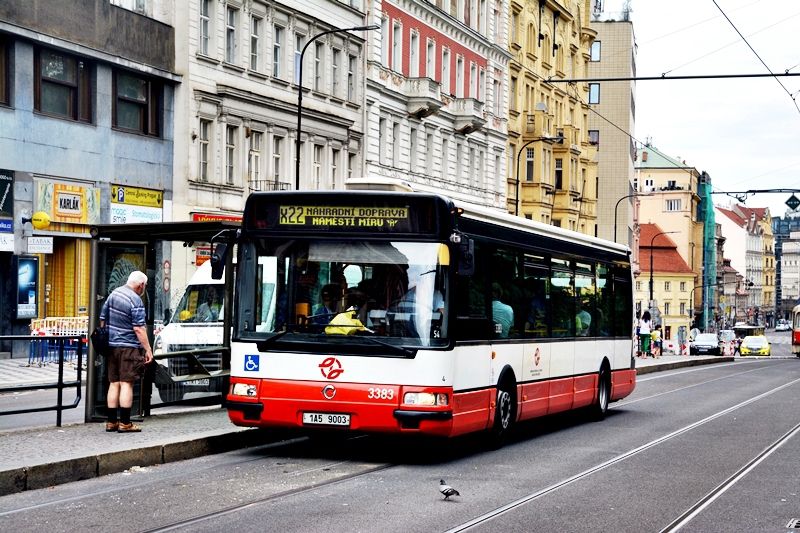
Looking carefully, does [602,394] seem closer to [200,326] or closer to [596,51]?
[200,326]

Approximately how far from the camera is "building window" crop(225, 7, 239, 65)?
43.1m

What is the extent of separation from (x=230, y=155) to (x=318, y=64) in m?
7.85

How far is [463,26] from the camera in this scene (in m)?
63.6

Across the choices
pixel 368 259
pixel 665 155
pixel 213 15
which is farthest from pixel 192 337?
pixel 665 155

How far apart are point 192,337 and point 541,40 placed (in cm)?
5968

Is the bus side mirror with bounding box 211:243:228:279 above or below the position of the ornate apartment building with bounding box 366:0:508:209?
below

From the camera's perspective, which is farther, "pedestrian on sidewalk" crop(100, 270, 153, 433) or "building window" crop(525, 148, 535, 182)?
"building window" crop(525, 148, 535, 182)

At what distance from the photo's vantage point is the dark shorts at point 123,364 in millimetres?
15281

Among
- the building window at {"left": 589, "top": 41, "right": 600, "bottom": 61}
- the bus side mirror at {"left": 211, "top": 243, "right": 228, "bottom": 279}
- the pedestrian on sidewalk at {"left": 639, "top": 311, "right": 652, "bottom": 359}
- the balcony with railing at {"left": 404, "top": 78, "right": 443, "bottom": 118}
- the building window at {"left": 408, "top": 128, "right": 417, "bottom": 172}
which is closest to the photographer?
the bus side mirror at {"left": 211, "top": 243, "right": 228, "bottom": 279}

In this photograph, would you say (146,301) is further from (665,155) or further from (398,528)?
(665,155)

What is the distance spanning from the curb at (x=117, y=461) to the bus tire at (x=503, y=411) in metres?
2.63

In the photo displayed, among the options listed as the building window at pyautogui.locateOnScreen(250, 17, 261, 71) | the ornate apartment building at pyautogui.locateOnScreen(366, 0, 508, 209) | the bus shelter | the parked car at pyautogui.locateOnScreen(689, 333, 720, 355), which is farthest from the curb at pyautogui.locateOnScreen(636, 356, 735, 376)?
the bus shelter

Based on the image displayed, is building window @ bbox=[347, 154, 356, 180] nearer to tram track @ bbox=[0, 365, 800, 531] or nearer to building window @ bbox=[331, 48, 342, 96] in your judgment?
building window @ bbox=[331, 48, 342, 96]

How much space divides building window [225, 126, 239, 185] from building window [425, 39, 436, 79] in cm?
1782
